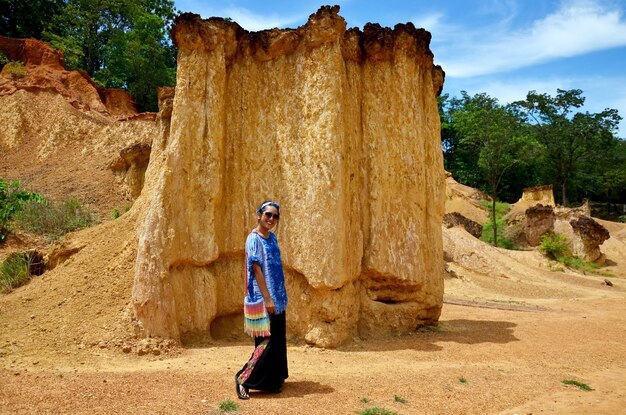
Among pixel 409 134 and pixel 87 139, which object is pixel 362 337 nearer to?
pixel 409 134

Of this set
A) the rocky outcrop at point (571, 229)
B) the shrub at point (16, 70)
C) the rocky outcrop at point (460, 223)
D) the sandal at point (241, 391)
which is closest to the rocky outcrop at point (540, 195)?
the rocky outcrop at point (571, 229)

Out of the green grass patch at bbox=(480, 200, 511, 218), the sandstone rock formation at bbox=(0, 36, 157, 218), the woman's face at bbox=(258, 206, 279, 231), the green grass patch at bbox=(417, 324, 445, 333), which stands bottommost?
the green grass patch at bbox=(417, 324, 445, 333)

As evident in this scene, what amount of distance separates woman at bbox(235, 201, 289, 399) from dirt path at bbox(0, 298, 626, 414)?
0.17 metres

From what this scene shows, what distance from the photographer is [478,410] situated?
4.82 m

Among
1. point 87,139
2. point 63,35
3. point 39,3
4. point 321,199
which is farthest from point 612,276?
point 39,3

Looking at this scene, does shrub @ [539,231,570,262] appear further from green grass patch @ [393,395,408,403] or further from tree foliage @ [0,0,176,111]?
tree foliage @ [0,0,176,111]

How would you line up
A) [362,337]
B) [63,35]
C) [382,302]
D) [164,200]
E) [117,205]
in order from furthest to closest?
1. [63,35]
2. [117,205]
3. [382,302]
4. [362,337]
5. [164,200]

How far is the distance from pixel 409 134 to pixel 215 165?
3375mm

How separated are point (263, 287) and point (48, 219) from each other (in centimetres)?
1080

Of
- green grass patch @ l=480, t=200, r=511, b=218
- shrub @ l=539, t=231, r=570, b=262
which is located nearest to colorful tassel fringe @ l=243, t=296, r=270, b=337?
shrub @ l=539, t=231, r=570, b=262

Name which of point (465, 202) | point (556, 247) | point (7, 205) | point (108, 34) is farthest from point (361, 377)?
point (108, 34)

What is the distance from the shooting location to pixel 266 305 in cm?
491

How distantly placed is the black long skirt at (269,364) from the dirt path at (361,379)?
133 millimetres

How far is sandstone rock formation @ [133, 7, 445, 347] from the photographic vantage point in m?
7.20
